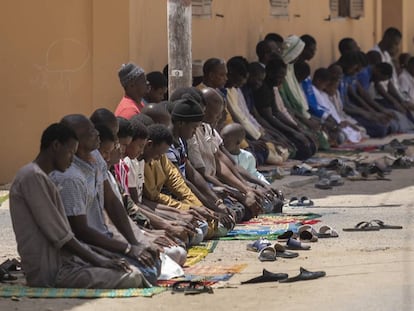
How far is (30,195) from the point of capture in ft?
25.2

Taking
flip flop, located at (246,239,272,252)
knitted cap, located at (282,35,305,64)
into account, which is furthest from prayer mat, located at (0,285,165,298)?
knitted cap, located at (282,35,305,64)

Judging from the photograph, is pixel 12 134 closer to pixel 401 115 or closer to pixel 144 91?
pixel 144 91

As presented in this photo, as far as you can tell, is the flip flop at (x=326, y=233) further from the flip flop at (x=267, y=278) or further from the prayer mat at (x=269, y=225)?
the flip flop at (x=267, y=278)

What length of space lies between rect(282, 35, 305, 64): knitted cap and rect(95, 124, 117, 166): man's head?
9684 mm

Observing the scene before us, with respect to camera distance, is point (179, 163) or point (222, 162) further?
point (222, 162)

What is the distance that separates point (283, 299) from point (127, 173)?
6.57 ft

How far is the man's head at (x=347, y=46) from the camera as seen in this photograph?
21.5 metres

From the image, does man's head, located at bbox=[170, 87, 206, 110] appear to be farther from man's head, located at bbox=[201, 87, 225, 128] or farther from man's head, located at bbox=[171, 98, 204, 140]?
man's head, located at bbox=[171, 98, 204, 140]

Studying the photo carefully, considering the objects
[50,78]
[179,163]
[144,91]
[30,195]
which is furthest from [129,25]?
[30,195]

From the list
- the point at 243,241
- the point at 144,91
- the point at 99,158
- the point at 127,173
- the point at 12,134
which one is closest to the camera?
the point at 99,158

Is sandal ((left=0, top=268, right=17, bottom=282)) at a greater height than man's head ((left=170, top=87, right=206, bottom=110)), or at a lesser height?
lesser

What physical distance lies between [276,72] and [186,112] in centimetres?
621

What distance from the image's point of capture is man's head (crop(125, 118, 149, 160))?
369 inches

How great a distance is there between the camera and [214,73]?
14.2 metres
